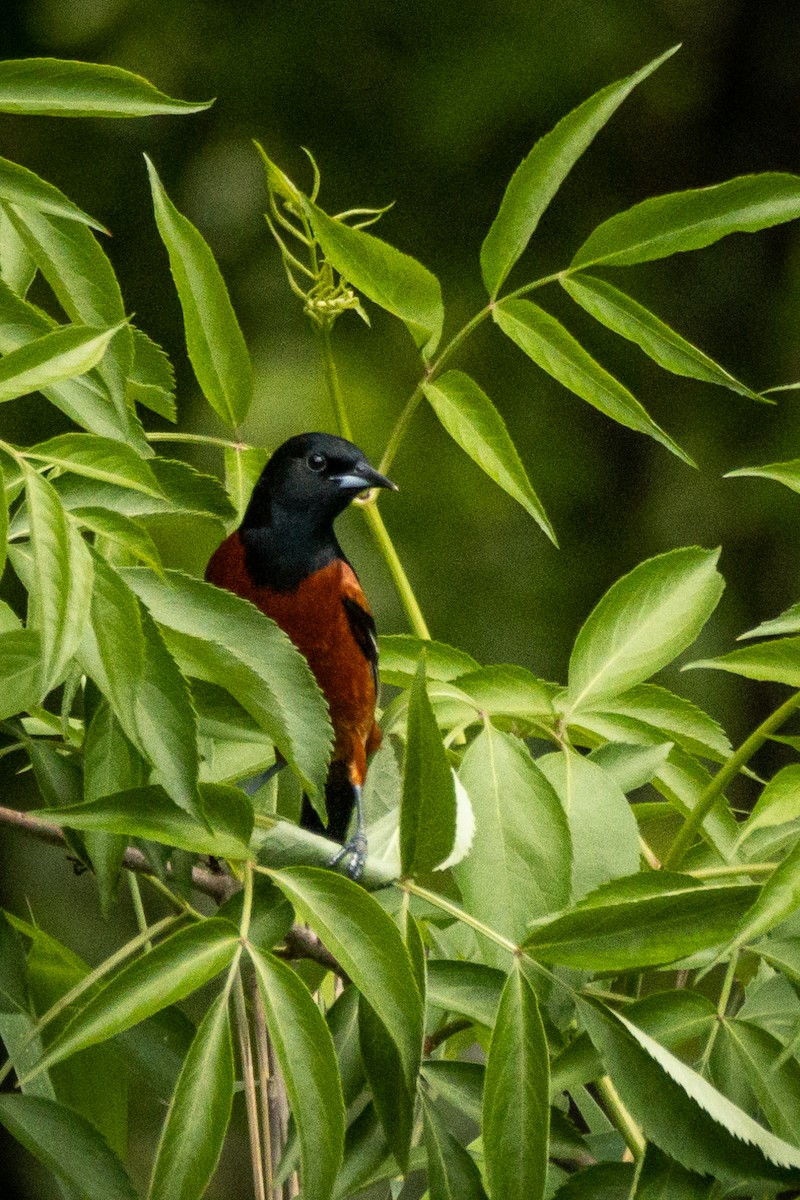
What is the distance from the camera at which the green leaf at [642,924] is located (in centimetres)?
76

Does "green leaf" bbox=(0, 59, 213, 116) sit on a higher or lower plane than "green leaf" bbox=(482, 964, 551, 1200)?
higher

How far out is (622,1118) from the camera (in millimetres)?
872

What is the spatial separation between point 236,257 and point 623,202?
0.96 m

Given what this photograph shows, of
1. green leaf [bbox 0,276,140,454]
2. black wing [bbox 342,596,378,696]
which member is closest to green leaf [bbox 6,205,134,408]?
green leaf [bbox 0,276,140,454]

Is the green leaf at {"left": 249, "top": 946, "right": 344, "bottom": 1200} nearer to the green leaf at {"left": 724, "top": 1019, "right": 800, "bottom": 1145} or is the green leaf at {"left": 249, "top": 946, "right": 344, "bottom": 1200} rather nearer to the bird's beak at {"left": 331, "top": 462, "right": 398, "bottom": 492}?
the green leaf at {"left": 724, "top": 1019, "right": 800, "bottom": 1145}

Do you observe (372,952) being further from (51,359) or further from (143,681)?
(51,359)

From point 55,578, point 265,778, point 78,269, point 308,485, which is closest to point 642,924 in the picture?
point 55,578

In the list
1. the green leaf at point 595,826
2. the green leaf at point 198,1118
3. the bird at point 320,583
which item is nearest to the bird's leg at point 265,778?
the bird at point 320,583

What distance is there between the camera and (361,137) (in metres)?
3.45

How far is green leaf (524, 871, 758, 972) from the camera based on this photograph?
762mm

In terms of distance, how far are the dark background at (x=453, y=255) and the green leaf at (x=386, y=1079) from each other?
7.93 feet

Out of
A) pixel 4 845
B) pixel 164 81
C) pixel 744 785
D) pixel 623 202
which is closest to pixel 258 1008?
pixel 4 845

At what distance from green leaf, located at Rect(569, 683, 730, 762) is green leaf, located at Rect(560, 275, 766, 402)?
0.20 metres

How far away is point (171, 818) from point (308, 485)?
33.7 inches
